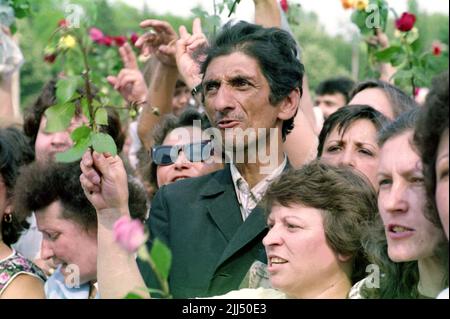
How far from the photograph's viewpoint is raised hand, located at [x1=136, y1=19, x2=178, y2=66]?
390 centimetres

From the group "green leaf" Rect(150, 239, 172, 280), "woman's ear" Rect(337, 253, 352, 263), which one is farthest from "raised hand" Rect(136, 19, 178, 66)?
"green leaf" Rect(150, 239, 172, 280)

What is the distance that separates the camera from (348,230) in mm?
2623

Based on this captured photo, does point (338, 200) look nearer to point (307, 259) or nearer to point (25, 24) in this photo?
point (307, 259)

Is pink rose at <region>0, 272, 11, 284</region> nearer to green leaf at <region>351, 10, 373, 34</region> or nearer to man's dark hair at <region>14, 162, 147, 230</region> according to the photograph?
man's dark hair at <region>14, 162, 147, 230</region>

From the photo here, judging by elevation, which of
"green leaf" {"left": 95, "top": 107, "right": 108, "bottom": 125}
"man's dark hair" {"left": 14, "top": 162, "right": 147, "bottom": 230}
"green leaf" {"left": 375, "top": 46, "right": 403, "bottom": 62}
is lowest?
"man's dark hair" {"left": 14, "top": 162, "right": 147, "bottom": 230}

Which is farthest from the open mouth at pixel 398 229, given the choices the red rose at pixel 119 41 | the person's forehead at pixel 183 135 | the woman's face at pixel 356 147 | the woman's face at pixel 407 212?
the red rose at pixel 119 41

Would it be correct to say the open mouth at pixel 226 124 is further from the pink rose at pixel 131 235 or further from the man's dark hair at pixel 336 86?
the man's dark hair at pixel 336 86

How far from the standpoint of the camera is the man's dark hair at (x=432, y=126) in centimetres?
186

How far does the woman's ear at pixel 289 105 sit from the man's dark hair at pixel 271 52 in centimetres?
2

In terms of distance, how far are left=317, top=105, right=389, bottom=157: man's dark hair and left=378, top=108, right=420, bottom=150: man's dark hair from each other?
878mm

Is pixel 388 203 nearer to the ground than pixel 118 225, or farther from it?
nearer to the ground

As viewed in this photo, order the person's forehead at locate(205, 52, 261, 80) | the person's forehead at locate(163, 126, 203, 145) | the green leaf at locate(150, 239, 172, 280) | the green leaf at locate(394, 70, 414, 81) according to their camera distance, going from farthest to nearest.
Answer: the green leaf at locate(394, 70, 414, 81)
the person's forehead at locate(163, 126, 203, 145)
the person's forehead at locate(205, 52, 261, 80)
the green leaf at locate(150, 239, 172, 280)
